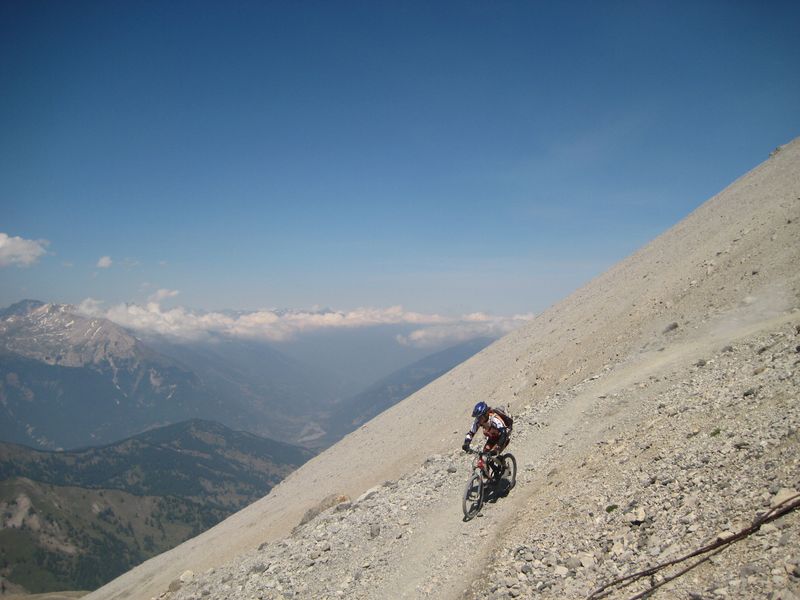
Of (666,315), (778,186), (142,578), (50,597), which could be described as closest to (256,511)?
(142,578)

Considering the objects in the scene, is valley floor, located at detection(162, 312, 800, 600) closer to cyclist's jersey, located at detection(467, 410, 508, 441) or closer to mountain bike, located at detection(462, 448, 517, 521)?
mountain bike, located at detection(462, 448, 517, 521)

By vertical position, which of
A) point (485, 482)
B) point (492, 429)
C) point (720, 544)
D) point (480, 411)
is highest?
point (480, 411)

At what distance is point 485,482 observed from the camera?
14.4 metres

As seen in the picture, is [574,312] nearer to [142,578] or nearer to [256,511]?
[256,511]

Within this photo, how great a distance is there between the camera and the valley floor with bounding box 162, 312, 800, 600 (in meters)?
8.09

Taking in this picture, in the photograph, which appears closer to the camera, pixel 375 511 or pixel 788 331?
pixel 788 331

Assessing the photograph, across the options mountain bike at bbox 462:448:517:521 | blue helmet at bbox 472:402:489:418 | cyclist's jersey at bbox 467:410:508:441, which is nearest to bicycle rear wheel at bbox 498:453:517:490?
mountain bike at bbox 462:448:517:521

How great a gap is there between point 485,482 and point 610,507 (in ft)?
15.3

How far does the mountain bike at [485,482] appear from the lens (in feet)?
46.3

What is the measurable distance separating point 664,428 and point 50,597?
190 metres

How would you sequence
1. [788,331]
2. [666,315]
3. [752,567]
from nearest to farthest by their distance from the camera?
1. [752,567]
2. [788,331]
3. [666,315]

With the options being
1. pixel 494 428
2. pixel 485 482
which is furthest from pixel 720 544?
pixel 485 482

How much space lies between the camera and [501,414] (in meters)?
14.4

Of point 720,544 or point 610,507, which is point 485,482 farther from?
point 720,544
